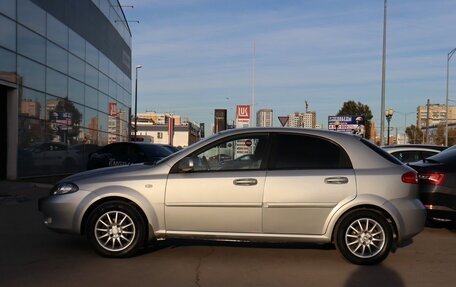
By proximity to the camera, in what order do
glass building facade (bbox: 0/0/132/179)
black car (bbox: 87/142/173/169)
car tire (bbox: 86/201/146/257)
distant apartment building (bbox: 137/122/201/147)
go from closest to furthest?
car tire (bbox: 86/201/146/257) < black car (bbox: 87/142/173/169) < glass building facade (bbox: 0/0/132/179) < distant apartment building (bbox: 137/122/201/147)

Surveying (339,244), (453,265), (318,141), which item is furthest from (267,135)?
(453,265)

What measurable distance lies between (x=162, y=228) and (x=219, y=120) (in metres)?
19.9

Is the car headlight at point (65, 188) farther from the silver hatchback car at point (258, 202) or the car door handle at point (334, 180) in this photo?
the car door handle at point (334, 180)

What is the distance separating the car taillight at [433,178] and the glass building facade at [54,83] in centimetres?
1379

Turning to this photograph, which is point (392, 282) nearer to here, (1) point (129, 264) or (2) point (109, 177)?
(1) point (129, 264)

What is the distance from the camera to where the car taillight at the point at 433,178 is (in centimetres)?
852

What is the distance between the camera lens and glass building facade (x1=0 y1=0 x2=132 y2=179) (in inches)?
698

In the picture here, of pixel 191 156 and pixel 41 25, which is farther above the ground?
pixel 41 25

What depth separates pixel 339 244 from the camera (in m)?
6.42

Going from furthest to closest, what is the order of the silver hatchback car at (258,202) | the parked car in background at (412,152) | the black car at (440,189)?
the parked car in background at (412,152) < the black car at (440,189) < the silver hatchback car at (258,202)

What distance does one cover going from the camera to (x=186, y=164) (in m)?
6.47

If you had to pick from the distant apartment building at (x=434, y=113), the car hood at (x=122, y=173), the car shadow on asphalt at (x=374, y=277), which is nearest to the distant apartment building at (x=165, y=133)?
the distant apartment building at (x=434, y=113)

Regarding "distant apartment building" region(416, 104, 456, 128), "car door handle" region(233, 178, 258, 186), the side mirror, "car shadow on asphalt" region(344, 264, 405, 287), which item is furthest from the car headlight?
"distant apartment building" region(416, 104, 456, 128)

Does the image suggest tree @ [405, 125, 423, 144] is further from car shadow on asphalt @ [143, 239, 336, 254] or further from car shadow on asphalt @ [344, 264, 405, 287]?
car shadow on asphalt @ [344, 264, 405, 287]
